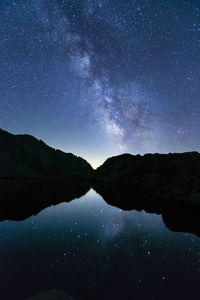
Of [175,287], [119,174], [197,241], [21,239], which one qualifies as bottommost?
[21,239]

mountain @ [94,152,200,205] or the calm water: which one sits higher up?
mountain @ [94,152,200,205]

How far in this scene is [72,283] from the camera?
954cm

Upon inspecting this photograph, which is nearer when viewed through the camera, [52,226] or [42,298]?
[42,298]

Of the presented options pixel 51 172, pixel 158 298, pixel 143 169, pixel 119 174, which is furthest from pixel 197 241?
pixel 51 172

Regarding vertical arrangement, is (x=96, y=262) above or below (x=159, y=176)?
below

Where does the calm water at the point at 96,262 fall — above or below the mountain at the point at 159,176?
below

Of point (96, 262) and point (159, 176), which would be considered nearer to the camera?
point (96, 262)

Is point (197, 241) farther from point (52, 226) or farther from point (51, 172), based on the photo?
point (51, 172)

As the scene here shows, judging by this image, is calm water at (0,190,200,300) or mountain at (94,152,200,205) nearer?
calm water at (0,190,200,300)

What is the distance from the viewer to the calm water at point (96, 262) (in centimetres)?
921

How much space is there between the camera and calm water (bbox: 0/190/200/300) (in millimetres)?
9211

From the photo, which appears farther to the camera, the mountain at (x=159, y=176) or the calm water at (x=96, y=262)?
the mountain at (x=159, y=176)

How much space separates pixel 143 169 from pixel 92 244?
109583 mm

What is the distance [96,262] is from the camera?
487 inches
